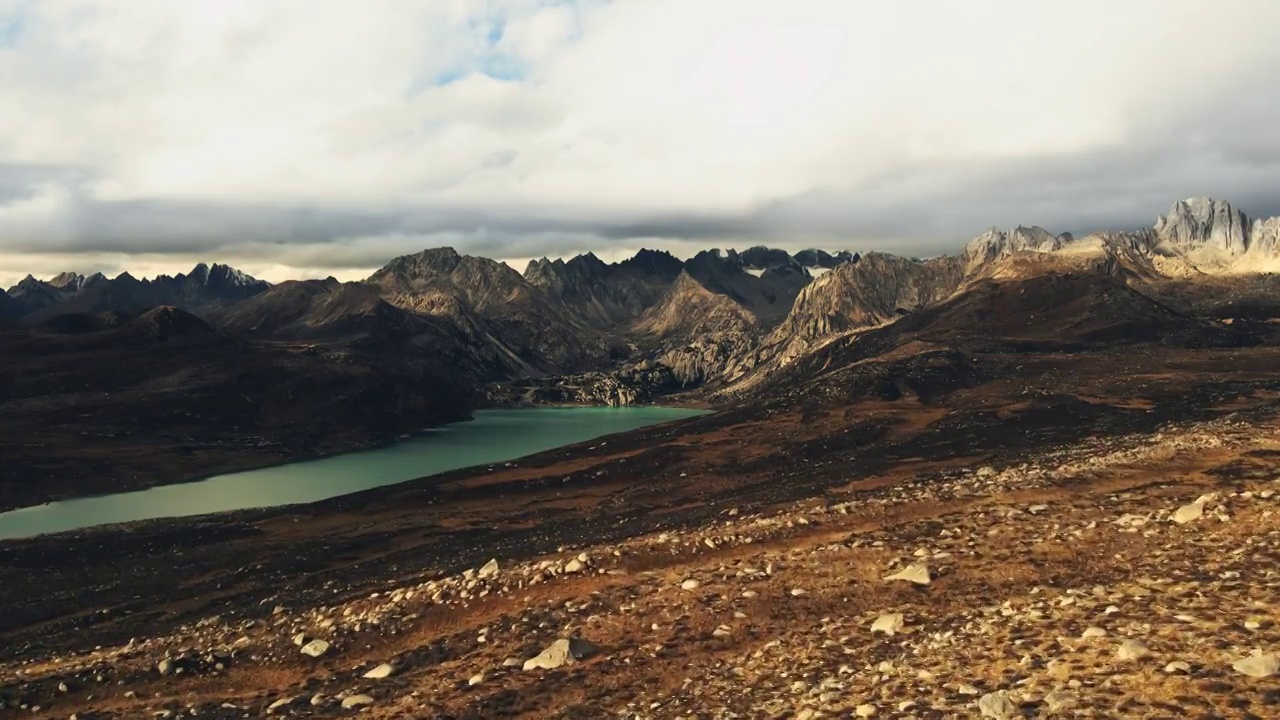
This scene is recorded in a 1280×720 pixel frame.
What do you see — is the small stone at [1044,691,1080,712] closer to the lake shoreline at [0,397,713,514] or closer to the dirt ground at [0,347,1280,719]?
the dirt ground at [0,347,1280,719]

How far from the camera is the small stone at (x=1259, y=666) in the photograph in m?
13.3

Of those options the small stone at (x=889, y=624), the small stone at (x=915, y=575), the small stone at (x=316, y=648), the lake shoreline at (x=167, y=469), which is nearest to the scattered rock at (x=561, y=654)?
the small stone at (x=889, y=624)

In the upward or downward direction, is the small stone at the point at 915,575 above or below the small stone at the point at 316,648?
above

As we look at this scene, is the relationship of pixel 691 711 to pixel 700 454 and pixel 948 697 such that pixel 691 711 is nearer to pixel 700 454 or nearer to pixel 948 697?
pixel 948 697

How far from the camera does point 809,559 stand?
27688 mm

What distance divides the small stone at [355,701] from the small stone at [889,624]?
46.7 ft

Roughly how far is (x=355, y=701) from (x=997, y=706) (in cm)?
1661

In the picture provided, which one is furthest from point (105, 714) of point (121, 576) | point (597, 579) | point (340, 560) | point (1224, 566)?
point (121, 576)

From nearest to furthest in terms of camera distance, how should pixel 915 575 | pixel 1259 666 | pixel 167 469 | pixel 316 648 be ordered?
pixel 1259 666 < pixel 915 575 < pixel 316 648 < pixel 167 469

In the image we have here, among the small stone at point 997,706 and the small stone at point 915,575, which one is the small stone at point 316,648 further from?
the small stone at point 997,706

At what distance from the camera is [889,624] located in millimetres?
20328

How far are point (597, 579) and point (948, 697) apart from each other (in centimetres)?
1648

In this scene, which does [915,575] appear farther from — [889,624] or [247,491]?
[247,491]

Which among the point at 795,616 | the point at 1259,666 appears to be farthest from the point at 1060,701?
the point at 795,616
